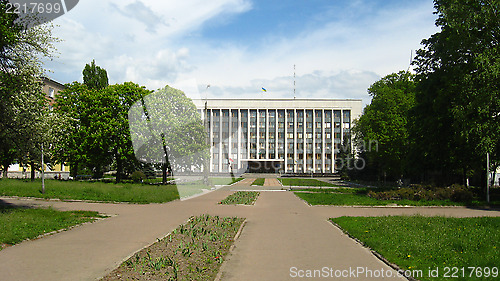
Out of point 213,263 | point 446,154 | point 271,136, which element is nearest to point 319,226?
point 213,263

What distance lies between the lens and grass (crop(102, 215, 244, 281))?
26.0 ft

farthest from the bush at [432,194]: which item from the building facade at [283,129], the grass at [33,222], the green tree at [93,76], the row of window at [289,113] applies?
the row of window at [289,113]

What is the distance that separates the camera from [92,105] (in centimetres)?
4262

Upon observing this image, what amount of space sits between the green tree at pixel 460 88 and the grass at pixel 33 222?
74.9ft

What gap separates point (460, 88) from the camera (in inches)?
1046

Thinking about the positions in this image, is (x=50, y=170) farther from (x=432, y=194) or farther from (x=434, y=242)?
(x=434, y=242)

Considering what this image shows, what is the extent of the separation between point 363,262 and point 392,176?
5007 cm

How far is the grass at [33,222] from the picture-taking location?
37.9ft

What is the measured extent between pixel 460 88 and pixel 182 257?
24.7 m

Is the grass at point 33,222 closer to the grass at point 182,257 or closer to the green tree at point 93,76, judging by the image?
the grass at point 182,257

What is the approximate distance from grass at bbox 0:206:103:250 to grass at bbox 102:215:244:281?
424 cm

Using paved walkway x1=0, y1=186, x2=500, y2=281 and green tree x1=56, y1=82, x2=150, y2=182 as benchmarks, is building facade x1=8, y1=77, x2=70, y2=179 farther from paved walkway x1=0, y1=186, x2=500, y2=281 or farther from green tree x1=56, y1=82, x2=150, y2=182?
paved walkway x1=0, y1=186, x2=500, y2=281

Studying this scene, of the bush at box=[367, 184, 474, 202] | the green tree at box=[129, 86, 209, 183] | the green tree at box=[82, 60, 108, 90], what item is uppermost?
the green tree at box=[82, 60, 108, 90]

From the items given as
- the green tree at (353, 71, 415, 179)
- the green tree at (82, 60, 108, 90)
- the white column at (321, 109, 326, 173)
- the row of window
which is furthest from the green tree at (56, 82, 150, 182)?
the white column at (321, 109, 326, 173)
